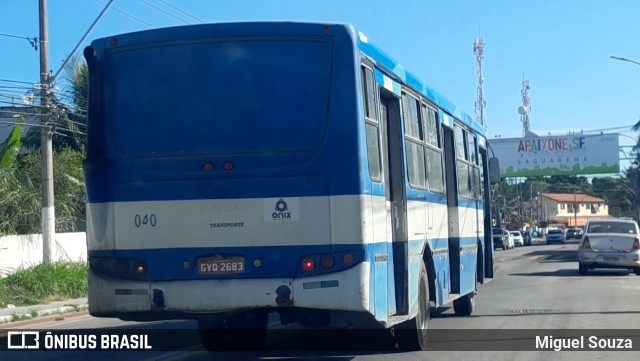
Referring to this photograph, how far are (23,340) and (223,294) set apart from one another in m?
5.64

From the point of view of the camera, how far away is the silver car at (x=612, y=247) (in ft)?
86.3

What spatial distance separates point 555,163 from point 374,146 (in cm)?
5673

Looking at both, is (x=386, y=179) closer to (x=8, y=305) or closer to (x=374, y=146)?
(x=374, y=146)

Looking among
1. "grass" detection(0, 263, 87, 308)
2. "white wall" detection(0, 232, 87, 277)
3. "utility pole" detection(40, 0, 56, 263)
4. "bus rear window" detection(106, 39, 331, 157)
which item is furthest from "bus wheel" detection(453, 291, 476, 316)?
"utility pole" detection(40, 0, 56, 263)

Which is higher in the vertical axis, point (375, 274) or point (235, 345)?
point (375, 274)

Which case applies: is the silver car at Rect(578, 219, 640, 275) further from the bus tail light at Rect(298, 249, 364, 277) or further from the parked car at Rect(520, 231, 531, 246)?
the parked car at Rect(520, 231, 531, 246)

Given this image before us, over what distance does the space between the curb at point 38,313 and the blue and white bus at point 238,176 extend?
9347 mm

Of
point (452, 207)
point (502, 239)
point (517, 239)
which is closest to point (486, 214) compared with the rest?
point (452, 207)

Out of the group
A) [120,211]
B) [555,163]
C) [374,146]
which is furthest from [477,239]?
[555,163]

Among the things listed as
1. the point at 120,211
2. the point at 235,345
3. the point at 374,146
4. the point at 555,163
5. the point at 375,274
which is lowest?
the point at 235,345

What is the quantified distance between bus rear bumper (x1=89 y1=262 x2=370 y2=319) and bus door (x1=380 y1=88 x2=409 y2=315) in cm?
150

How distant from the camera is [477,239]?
16.5 meters

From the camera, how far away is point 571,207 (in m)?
148

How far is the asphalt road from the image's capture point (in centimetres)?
1072
